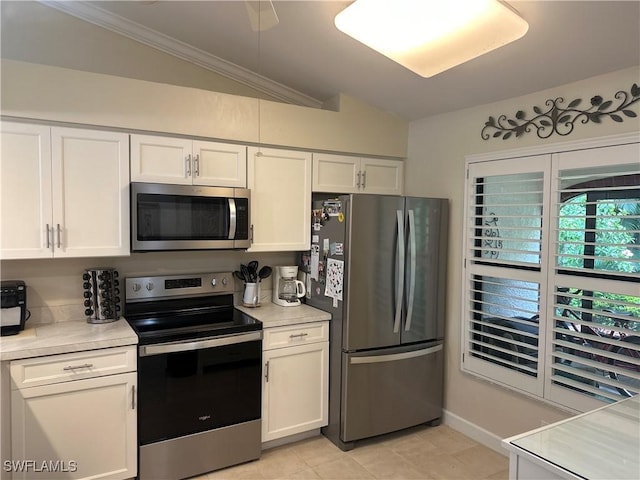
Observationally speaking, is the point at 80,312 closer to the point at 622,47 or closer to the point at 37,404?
the point at 37,404

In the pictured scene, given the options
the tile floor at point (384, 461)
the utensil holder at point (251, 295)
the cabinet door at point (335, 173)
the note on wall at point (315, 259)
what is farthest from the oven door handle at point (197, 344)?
the cabinet door at point (335, 173)

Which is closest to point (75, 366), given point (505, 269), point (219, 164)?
point (219, 164)

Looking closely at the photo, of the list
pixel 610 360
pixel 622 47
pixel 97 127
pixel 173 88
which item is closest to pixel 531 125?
pixel 622 47

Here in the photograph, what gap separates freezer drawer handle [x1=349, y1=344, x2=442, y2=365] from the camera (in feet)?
9.31

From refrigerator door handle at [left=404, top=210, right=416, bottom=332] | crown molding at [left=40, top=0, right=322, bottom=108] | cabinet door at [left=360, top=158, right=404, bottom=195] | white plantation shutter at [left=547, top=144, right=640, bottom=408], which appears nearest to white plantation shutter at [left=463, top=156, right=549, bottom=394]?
white plantation shutter at [left=547, top=144, right=640, bottom=408]

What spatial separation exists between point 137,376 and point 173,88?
1632mm

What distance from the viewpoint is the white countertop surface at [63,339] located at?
6.89ft

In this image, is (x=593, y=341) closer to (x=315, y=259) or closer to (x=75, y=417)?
(x=315, y=259)

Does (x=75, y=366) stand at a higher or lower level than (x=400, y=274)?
lower

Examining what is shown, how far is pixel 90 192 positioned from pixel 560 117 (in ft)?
8.67

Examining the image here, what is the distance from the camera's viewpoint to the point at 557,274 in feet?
8.13

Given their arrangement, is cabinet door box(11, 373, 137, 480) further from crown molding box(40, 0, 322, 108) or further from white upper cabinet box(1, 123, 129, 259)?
crown molding box(40, 0, 322, 108)

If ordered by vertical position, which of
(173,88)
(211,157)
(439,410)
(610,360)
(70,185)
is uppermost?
(173,88)

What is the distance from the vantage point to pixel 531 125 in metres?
2.62
